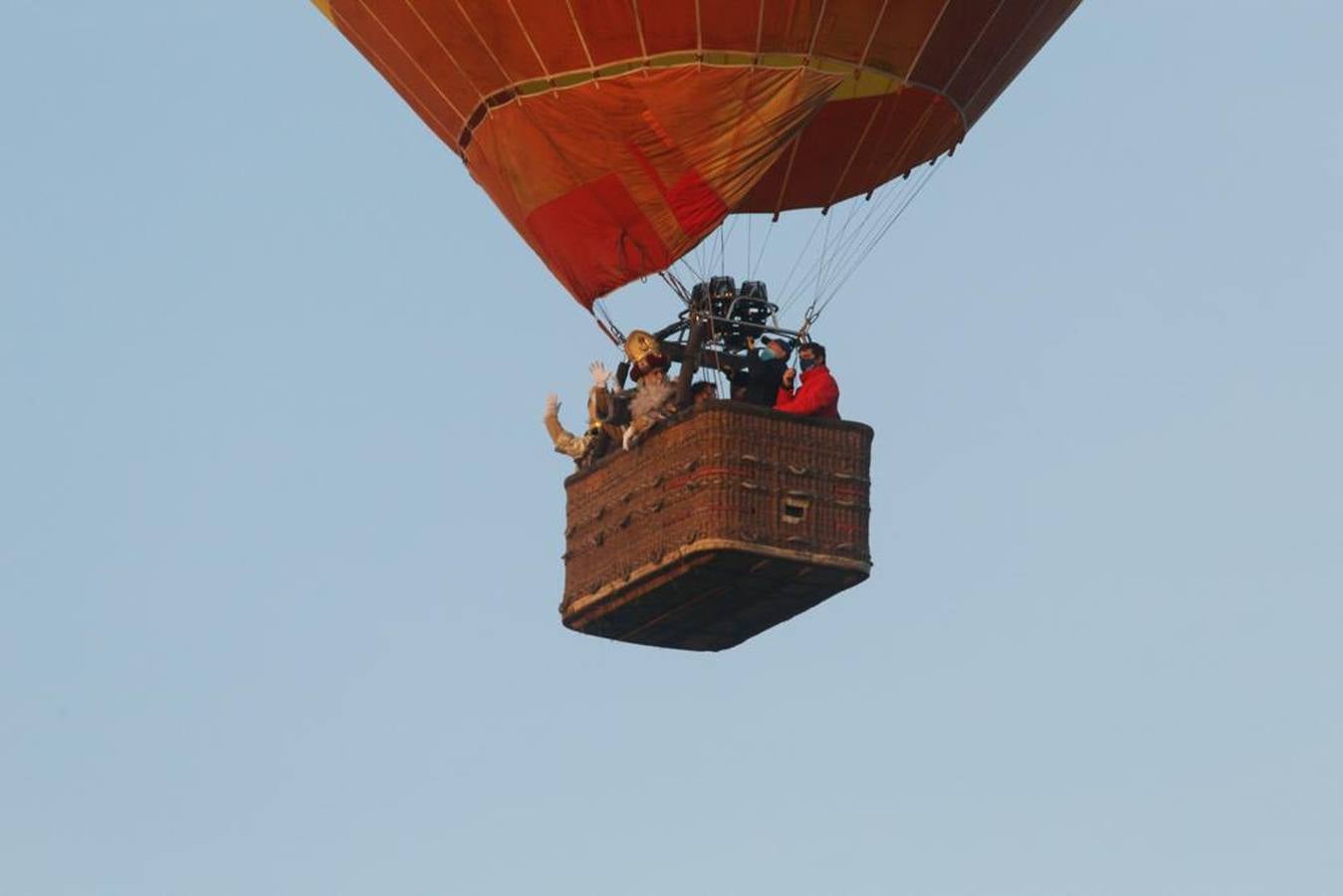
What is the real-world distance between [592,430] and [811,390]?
181 cm

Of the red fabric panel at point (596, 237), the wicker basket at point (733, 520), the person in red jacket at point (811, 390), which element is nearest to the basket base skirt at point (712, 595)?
the wicker basket at point (733, 520)

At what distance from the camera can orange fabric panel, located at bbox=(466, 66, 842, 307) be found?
3378 centimetres

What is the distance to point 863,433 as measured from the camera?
33719 millimetres

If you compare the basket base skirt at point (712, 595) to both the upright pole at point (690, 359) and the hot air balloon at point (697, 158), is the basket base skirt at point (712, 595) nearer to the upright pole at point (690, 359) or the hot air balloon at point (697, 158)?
the hot air balloon at point (697, 158)

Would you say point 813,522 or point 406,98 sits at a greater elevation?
point 406,98

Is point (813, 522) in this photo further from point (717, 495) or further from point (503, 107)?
point (503, 107)

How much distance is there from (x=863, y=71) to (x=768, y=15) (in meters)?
0.90

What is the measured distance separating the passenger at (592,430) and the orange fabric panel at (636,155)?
0.77 m

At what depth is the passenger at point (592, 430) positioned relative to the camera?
1359 inches

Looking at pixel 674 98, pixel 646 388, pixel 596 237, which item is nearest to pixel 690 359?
pixel 646 388

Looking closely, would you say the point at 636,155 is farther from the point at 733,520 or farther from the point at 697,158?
the point at 733,520

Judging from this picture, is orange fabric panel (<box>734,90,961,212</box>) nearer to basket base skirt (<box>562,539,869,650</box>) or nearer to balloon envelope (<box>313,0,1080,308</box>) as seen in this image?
balloon envelope (<box>313,0,1080,308</box>)

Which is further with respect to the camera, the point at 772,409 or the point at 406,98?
the point at 406,98

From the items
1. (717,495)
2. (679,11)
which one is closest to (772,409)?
(717,495)
